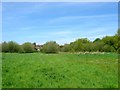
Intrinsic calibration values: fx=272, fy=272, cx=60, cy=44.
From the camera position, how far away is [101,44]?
72938 mm

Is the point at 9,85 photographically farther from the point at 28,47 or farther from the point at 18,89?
the point at 28,47

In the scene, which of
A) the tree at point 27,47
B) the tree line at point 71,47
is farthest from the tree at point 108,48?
the tree at point 27,47

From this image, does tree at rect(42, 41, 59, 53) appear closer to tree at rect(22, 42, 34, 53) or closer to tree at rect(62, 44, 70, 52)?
tree at rect(22, 42, 34, 53)

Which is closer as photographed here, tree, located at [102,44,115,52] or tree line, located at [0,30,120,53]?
tree line, located at [0,30,120,53]

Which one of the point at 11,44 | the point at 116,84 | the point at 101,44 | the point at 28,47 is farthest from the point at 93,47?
the point at 116,84

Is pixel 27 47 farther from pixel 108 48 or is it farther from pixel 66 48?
pixel 108 48

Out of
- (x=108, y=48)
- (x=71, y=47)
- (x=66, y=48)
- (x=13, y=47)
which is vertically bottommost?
(x=108, y=48)

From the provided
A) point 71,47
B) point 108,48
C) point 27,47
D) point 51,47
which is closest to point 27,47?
point 27,47

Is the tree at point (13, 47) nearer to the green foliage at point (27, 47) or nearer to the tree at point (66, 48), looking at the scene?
the green foliage at point (27, 47)

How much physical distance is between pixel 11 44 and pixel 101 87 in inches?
2163

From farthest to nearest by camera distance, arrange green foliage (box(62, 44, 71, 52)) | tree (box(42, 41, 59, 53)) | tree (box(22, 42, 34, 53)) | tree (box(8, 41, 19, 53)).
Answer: green foliage (box(62, 44, 71, 52)), tree (box(42, 41, 59, 53)), tree (box(22, 42, 34, 53)), tree (box(8, 41, 19, 53))

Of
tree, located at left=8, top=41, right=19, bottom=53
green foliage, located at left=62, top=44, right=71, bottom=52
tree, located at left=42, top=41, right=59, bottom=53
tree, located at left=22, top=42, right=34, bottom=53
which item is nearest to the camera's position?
tree, located at left=8, top=41, right=19, bottom=53

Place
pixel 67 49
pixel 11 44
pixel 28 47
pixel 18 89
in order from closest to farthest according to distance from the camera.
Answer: pixel 18 89 → pixel 11 44 → pixel 28 47 → pixel 67 49

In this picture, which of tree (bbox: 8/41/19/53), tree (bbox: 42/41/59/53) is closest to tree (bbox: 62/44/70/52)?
tree (bbox: 42/41/59/53)
